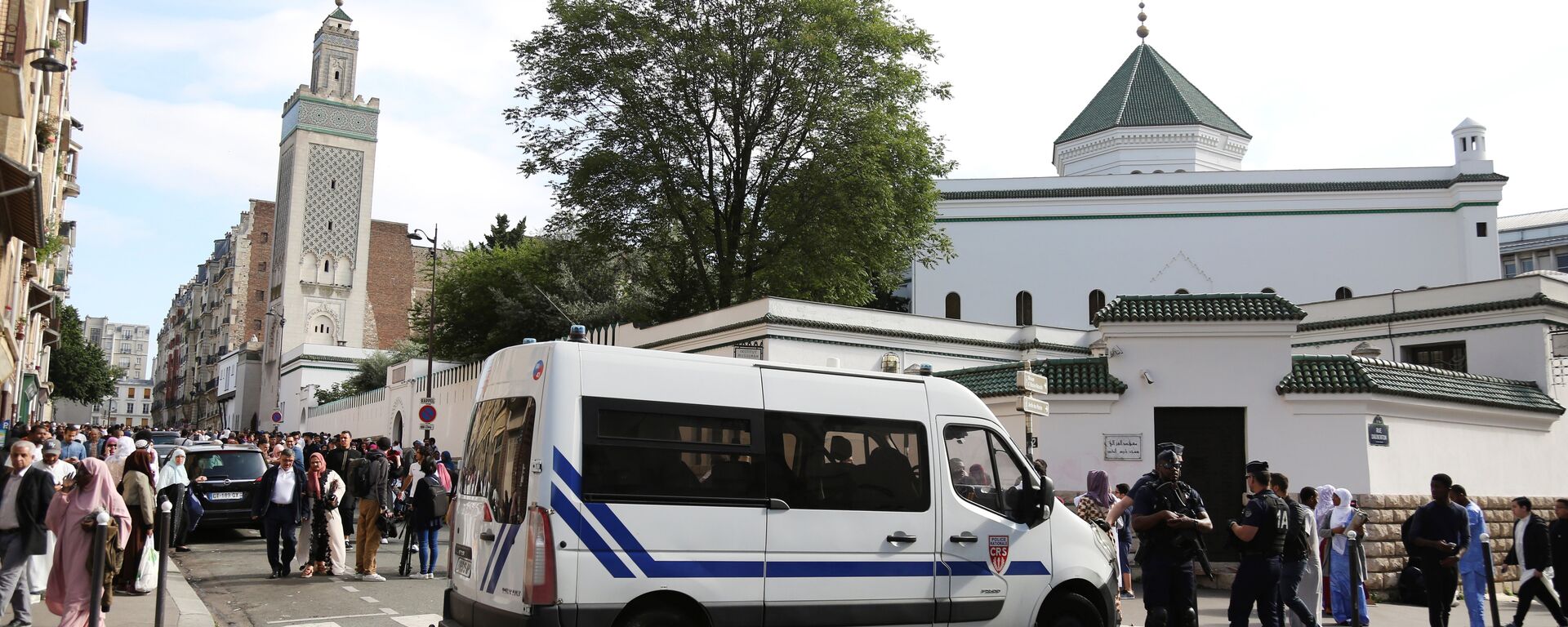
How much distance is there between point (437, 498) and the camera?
1323 cm

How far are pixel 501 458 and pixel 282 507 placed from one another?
23.3 feet

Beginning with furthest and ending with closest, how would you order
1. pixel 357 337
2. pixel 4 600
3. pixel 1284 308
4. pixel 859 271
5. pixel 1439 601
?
1. pixel 357 337
2. pixel 859 271
3. pixel 1284 308
4. pixel 1439 601
5. pixel 4 600

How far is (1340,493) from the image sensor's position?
14.0 metres

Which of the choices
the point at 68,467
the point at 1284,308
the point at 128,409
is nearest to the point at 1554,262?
the point at 1284,308

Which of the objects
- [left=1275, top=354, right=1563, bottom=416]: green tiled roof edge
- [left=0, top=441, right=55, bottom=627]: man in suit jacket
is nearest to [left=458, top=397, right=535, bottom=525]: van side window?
[left=0, top=441, right=55, bottom=627]: man in suit jacket

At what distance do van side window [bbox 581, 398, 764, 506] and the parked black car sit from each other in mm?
12159

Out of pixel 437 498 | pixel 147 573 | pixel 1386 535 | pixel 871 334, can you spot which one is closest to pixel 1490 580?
pixel 1386 535

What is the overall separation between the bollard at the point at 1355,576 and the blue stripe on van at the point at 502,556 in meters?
9.81

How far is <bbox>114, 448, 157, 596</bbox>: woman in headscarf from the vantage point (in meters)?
11.4

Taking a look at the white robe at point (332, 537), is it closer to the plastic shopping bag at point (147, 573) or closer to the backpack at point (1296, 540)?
the plastic shopping bag at point (147, 573)

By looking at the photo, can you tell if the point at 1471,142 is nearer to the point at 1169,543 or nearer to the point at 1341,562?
the point at 1341,562

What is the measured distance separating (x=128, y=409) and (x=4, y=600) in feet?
579

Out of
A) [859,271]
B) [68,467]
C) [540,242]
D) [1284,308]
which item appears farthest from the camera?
[540,242]

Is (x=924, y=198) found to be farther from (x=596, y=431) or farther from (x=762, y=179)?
(x=596, y=431)
